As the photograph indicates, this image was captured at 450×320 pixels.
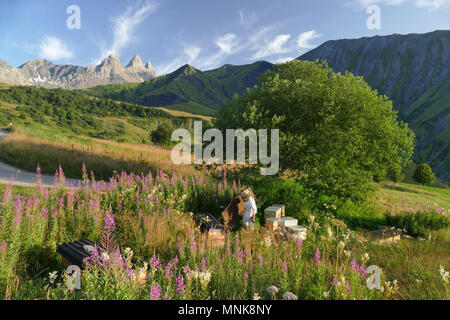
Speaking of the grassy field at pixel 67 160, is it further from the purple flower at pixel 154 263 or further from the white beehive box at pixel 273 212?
the purple flower at pixel 154 263

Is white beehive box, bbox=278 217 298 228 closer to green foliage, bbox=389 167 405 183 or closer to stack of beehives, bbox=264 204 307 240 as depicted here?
stack of beehives, bbox=264 204 307 240

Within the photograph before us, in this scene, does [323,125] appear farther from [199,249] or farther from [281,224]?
[199,249]

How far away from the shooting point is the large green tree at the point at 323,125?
30.8 feet

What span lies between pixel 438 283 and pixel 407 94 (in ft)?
769

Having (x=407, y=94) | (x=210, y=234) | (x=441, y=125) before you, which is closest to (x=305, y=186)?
(x=210, y=234)

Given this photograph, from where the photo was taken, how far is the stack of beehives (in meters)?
5.52

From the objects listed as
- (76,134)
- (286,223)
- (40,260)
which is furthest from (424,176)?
(76,134)

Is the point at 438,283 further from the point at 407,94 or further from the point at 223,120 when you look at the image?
the point at 407,94

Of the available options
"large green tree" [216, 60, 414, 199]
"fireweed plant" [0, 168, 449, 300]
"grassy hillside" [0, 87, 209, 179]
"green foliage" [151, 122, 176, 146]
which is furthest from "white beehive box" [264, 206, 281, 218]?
"green foliage" [151, 122, 176, 146]

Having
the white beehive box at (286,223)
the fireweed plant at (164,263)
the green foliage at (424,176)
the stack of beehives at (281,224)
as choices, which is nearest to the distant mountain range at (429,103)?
the green foliage at (424,176)

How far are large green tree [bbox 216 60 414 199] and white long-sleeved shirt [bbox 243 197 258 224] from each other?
3616mm

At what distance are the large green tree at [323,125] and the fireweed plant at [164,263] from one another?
13.3ft

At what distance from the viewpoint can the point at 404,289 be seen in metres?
3.49

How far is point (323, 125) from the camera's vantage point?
965 cm
